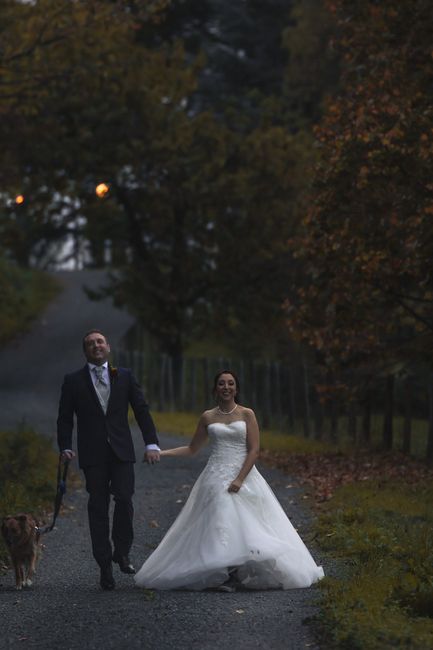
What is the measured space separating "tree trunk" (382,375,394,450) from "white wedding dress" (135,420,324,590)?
13.5 metres

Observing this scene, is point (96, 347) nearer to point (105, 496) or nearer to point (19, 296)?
point (105, 496)

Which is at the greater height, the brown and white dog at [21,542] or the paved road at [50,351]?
the paved road at [50,351]

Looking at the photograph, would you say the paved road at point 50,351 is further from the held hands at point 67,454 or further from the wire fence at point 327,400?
the held hands at point 67,454

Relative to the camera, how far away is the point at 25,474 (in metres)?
19.2

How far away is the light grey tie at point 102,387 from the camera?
11.8m

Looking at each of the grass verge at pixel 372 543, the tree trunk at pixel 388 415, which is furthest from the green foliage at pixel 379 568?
the tree trunk at pixel 388 415

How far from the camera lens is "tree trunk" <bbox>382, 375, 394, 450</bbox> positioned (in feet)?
82.9

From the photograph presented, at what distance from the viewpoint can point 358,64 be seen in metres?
23.7

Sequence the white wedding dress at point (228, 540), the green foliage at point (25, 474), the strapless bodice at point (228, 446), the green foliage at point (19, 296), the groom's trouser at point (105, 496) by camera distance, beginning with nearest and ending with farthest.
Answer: the white wedding dress at point (228, 540) → the groom's trouser at point (105, 496) → the strapless bodice at point (228, 446) → the green foliage at point (25, 474) → the green foliage at point (19, 296)

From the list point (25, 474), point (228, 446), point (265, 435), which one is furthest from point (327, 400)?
point (228, 446)

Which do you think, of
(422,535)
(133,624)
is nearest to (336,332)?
(422,535)

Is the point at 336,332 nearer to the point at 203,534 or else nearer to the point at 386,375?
the point at 386,375

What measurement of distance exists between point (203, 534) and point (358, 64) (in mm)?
13782

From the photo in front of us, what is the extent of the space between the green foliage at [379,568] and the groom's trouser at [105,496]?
180 cm
